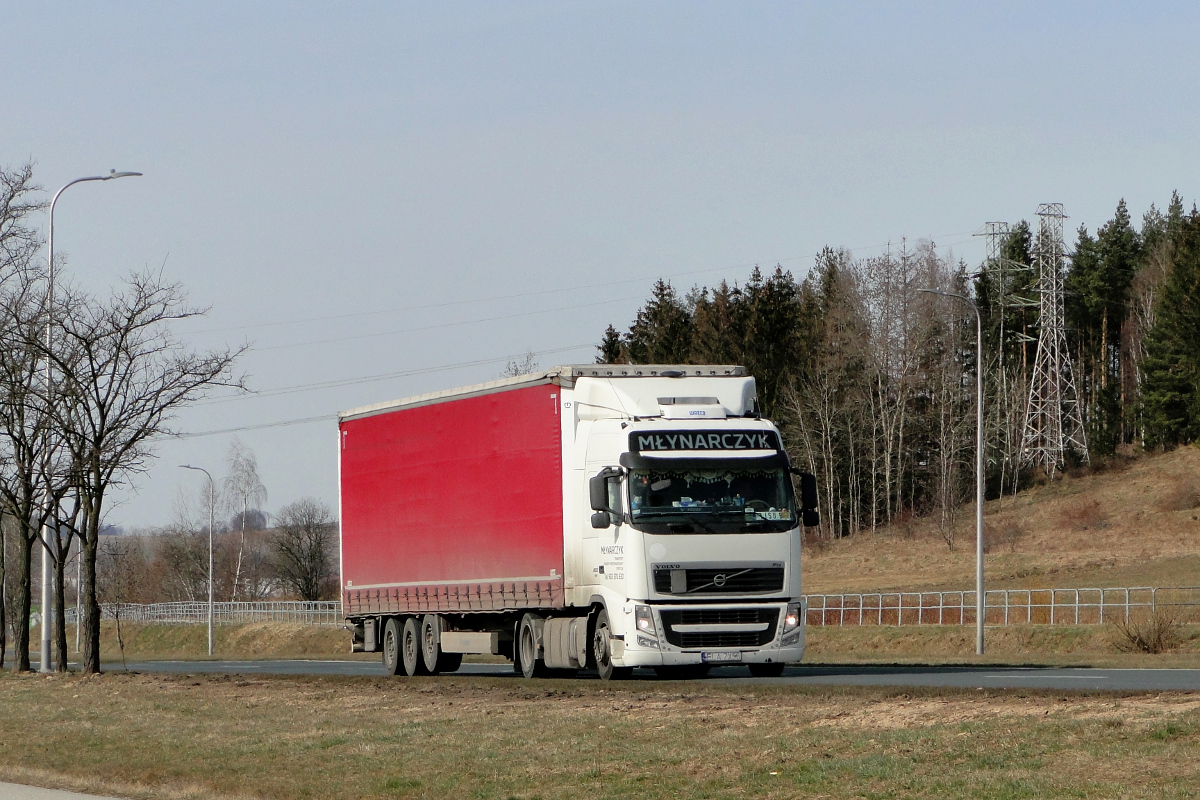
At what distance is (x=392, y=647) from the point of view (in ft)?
95.9

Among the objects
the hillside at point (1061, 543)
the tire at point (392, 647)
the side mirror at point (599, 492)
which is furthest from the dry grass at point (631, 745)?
the hillside at point (1061, 543)

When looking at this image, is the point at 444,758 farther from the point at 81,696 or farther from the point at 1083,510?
the point at 1083,510

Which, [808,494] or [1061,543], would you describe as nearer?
[808,494]

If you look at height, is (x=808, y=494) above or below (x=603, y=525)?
above

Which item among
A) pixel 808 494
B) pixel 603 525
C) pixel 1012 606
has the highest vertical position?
pixel 808 494

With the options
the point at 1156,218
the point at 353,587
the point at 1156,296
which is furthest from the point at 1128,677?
the point at 1156,218

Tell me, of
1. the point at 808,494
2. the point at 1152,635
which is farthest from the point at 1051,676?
the point at 1152,635

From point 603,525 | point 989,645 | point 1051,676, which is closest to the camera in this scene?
point 603,525

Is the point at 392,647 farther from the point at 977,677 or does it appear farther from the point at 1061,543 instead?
the point at 1061,543

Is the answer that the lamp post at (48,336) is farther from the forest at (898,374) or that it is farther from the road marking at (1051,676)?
the forest at (898,374)

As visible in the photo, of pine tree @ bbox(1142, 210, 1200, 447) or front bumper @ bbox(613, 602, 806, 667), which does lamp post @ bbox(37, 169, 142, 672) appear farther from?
pine tree @ bbox(1142, 210, 1200, 447)

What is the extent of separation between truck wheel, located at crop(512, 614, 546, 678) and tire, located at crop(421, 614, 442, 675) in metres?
2.19

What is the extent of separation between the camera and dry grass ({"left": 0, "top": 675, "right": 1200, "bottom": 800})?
11602 millimetres

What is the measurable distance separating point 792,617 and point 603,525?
2973 mm
